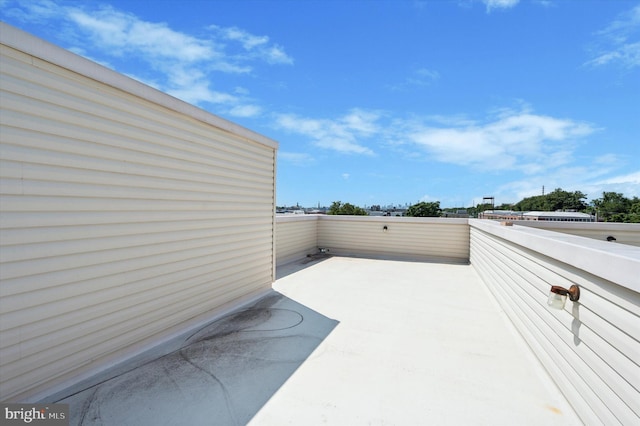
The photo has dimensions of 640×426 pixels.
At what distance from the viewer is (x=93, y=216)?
6.97 ft

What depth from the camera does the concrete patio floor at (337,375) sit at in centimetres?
173

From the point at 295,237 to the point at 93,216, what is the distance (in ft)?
17.1

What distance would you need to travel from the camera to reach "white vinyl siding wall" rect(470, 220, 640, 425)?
4.06 feet

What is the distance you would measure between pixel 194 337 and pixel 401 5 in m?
7.96

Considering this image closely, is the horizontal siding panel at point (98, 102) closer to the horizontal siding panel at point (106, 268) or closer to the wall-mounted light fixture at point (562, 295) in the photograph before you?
the horizontal siding panel at point (106, 268)

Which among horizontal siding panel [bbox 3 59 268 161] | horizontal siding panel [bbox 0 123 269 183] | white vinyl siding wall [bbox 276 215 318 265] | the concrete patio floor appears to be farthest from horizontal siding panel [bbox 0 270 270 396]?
white vinyl siding wall [bbox 276 215 318 265]

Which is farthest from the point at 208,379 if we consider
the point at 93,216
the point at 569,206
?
the point at 569,206

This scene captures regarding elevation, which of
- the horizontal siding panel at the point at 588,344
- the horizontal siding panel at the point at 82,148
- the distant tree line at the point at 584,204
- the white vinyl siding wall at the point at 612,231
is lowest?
the horizontal siding panel at the point at 588,344

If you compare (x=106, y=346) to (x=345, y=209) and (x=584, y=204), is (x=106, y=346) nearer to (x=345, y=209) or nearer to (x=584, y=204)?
(x=345, y=209)

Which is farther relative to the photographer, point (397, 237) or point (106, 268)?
point (397, 237)

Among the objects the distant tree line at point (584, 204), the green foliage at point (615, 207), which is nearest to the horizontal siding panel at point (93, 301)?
the green foliage at point (615, 207)

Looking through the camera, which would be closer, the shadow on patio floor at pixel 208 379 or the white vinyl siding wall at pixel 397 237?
the shadow on patio floor at pixel 208 379

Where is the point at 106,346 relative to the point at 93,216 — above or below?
below

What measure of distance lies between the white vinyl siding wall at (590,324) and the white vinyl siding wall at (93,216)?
3324 mm
